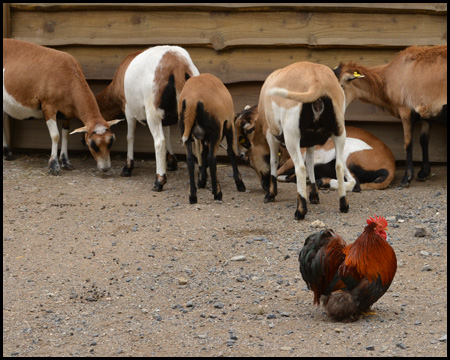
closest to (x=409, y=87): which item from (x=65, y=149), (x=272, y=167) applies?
(x=272, y=167)

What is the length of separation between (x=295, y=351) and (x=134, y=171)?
6438 mm

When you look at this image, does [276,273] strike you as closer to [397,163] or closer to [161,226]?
[161,226]

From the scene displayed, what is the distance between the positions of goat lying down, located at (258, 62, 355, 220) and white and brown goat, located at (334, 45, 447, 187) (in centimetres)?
178

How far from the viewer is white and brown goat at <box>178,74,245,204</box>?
8398mm

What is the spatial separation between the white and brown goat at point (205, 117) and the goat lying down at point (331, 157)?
74cm

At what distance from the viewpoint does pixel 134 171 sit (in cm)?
1061

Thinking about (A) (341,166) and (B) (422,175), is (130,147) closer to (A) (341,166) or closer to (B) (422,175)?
(A) (341,166)

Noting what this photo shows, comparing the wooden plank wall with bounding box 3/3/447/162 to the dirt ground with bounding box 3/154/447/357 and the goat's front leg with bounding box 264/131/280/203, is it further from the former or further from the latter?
the goat's front leg with bounding box 264/131/280/203

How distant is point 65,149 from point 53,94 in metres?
0.97

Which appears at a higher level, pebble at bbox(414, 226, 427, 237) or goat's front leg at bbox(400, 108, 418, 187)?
goat's front leg at bbox(400, 108, 418, 187)

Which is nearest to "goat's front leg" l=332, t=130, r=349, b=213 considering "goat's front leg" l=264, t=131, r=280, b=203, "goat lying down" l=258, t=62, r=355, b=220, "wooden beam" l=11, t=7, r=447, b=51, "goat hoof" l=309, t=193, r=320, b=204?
"goat lying down" l=258, t=62, r=355, b=220

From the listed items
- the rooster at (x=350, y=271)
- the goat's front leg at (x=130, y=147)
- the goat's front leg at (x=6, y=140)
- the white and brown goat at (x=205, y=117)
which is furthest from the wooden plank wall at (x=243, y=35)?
the rooster at (x=350, y=271)

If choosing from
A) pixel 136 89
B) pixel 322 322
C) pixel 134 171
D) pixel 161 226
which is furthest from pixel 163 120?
pixel 322 322

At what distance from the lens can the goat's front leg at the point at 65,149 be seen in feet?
35.0
